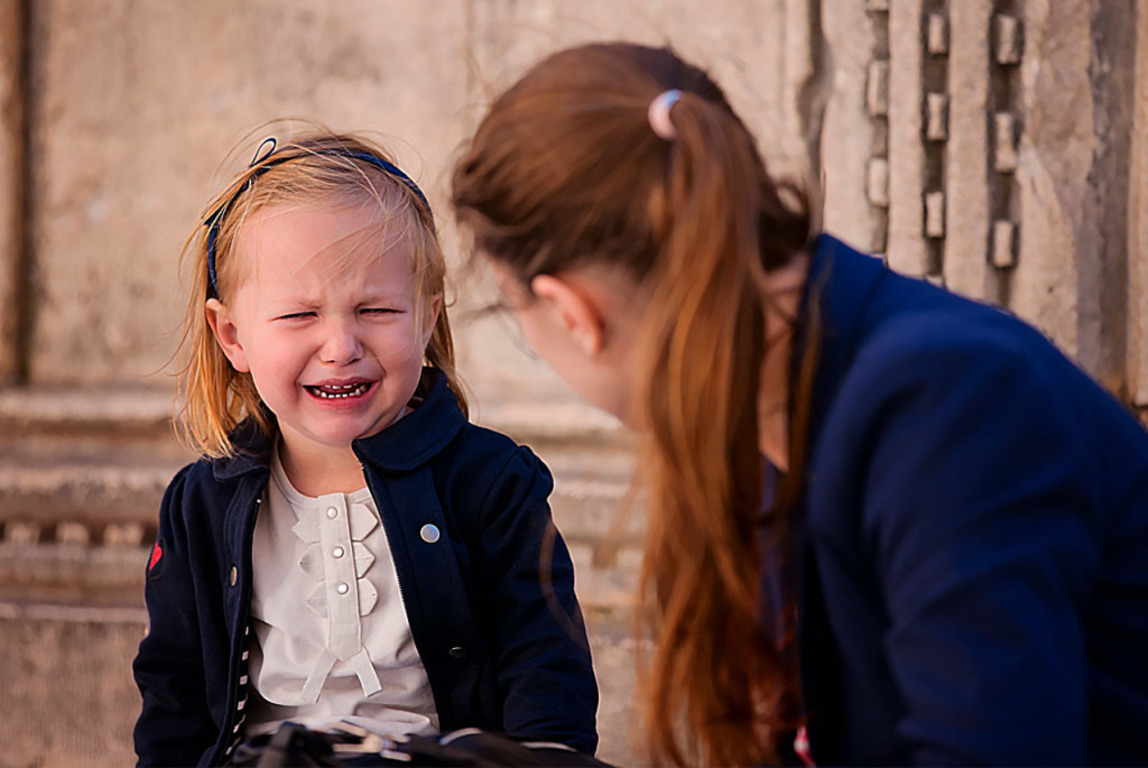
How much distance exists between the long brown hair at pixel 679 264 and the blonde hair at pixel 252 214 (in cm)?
46

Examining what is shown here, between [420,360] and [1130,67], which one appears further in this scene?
[1130,67]

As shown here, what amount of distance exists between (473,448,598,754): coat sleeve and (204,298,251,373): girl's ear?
1.26 ft

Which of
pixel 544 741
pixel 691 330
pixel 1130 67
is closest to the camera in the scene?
pixel 691 330

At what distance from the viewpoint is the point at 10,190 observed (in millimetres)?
2955

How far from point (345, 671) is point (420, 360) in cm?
40

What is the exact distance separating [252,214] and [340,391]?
0.85ft

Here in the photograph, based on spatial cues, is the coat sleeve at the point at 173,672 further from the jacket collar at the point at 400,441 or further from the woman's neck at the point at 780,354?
the woman's neck at the point at 780,354

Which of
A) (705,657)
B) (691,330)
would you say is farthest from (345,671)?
(691,330)

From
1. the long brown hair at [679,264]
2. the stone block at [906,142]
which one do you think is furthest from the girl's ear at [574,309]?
the stone block at [906,142]

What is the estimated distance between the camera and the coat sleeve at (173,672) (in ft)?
5.32

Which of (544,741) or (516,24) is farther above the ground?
(516,24)

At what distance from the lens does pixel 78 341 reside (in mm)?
2977

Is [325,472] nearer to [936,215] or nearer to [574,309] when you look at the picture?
[574,309]

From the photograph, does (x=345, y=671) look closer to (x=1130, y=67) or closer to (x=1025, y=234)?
(x=1025, y=234)
